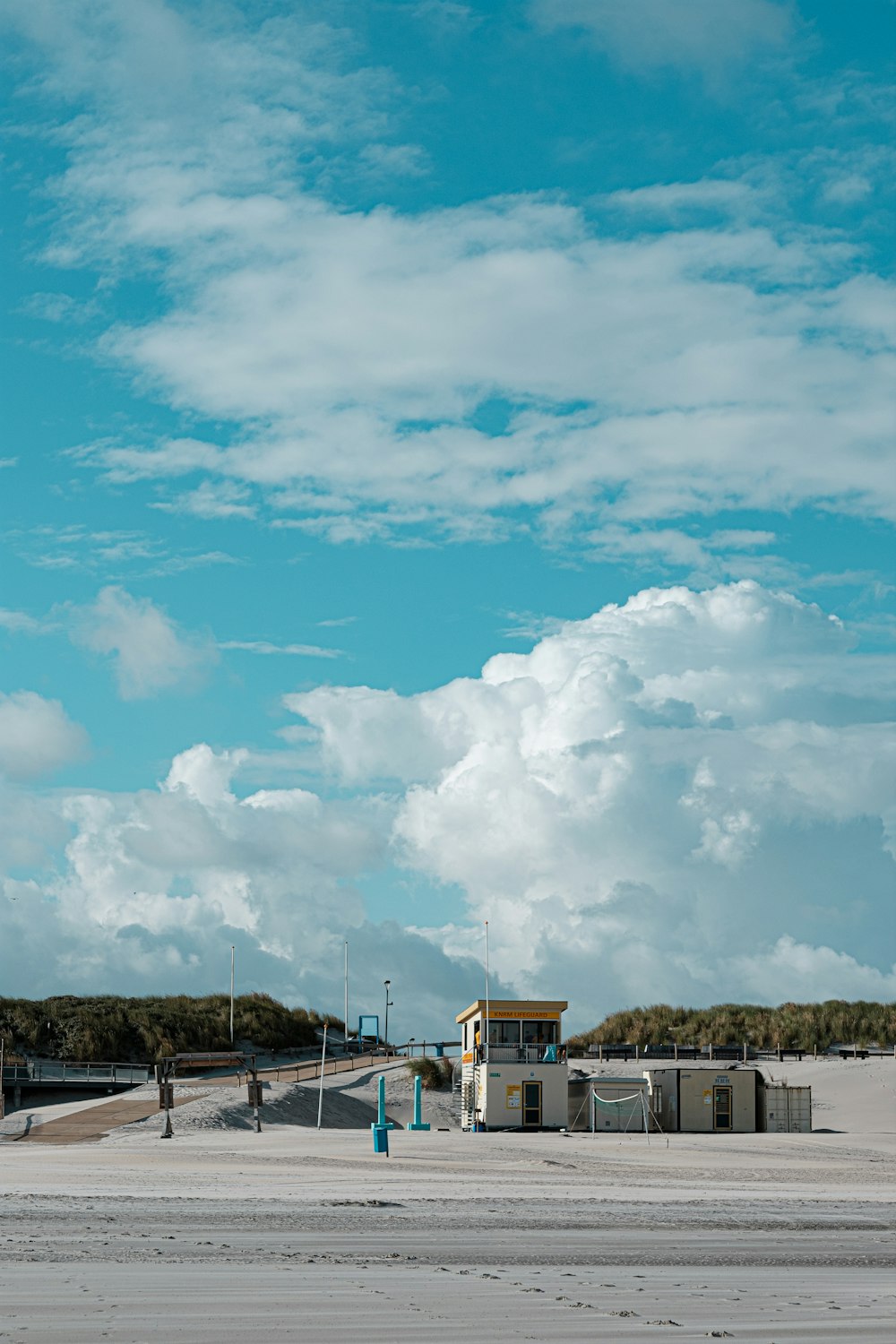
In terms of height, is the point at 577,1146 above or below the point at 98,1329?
below

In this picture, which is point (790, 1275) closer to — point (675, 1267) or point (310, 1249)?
point (675, 1267)

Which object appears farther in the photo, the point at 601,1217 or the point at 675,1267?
the point at 601,1217

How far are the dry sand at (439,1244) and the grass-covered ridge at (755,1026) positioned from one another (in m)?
32.2

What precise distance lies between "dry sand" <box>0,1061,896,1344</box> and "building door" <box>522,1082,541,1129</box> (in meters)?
8.65

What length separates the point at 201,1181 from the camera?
85.7 ft

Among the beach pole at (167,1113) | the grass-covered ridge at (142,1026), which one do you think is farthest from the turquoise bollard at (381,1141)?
the grass-covered ridge at (142,1026)

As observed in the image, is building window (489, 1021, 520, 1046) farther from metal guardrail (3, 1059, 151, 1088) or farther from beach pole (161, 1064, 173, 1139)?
metal guardrail (3, 1059, 151, 1088)

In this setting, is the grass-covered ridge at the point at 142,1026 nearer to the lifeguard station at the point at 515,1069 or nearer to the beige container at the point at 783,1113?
the lifeguard station at the point at 515,1069

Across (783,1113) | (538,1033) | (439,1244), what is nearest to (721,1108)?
(783,1113)

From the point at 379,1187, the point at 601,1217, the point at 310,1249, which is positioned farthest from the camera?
the point at 379,1187

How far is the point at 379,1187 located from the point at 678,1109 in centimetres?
2221

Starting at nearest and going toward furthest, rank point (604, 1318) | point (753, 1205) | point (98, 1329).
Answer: point (98, 1329) → point (604, 1318) → point (753, 1205)

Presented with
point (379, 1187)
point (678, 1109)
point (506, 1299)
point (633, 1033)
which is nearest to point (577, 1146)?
point (678, 1109)

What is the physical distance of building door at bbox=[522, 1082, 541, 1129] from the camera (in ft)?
149
